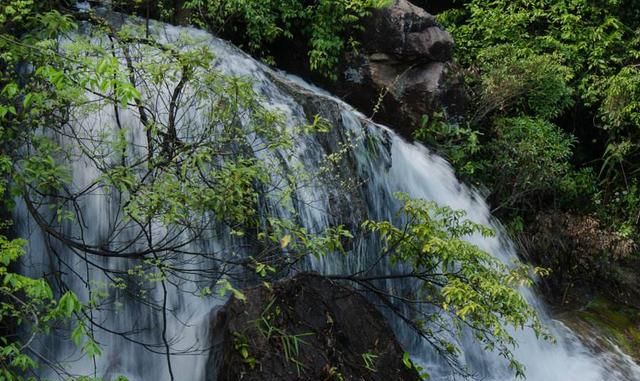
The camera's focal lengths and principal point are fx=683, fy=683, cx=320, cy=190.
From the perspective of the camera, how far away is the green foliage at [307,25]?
331 inches

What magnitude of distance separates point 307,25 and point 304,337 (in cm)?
527

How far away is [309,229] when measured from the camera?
5.68 m

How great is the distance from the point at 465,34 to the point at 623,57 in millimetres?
2214

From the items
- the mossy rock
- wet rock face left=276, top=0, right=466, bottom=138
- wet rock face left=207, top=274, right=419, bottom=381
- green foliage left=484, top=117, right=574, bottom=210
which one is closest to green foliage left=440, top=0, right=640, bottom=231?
green foliage left=484, top=117, right=574, bottom=210

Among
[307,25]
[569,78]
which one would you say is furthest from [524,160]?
[307,25]

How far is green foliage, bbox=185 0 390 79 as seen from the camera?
8.41 m

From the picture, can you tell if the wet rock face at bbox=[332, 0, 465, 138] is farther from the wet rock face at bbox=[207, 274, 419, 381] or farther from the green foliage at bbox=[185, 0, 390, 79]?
the wet rock face at bbox=[207, 274, 419, 381]

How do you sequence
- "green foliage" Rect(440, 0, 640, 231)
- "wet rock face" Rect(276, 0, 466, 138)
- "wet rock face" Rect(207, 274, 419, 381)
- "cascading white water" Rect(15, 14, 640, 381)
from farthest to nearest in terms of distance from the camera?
"green foliage" Rect(440, 0, 640, 231)
"wet rock face" Rect(276, 0, 466, 138)
"cascading white water" Rect(15, 14, 640, 381)
"wet rock face" Rect(207, 274, 419, 381)

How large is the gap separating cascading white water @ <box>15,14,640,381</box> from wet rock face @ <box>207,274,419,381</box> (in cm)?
44

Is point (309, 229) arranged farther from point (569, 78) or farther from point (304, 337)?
point (569, 78)

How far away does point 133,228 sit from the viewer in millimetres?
5164

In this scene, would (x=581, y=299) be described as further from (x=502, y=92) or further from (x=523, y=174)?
(x=502, y=92)

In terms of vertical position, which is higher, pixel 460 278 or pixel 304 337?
pixel 460 278

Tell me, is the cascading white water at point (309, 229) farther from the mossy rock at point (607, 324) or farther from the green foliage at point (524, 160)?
the green foliage at point (524, 160)
